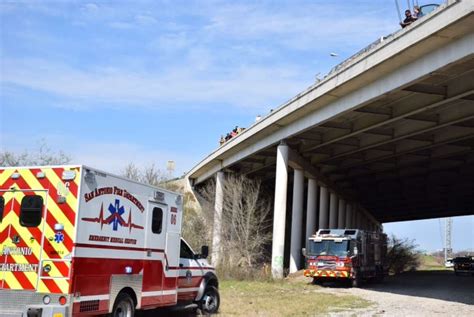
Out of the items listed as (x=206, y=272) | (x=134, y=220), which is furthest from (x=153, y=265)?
(x=206, y=272)

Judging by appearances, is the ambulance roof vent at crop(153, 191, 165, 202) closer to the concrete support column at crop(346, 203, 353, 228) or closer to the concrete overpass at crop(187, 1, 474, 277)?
the concrete overpass at crop(187, 1, 474, 277)

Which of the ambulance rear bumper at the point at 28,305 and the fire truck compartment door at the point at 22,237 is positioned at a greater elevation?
the fire truck compartment door at the point at 22,237

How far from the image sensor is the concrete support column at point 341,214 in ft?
182

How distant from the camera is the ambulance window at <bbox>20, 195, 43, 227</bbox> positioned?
9062 millimetres

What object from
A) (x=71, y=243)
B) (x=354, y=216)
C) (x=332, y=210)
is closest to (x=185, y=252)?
(x=71, y=243)

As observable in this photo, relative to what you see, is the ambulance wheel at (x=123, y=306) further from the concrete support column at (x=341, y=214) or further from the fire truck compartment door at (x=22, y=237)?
the concrete support column at (x=341, y=214)

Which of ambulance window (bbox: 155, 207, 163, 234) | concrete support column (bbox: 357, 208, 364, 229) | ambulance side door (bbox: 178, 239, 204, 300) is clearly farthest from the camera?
concrete support column (bbox: 357, 208, 364, 229)

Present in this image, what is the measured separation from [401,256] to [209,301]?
43057 millimetres

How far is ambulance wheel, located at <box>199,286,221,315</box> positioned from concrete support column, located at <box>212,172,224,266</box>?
23.0 metres

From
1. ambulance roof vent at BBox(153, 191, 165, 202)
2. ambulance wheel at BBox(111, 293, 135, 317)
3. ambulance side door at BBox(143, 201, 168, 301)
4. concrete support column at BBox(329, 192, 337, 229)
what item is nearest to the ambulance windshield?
ambulance side door at BBox(143, 201, 168, 301)

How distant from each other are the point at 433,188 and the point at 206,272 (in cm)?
4492

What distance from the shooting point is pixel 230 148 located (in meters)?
43.2

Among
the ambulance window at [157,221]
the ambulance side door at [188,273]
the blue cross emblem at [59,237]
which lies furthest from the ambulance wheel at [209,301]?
the blue cross emblem at [59,237]

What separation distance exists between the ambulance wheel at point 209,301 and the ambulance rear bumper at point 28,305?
4.91 meters
